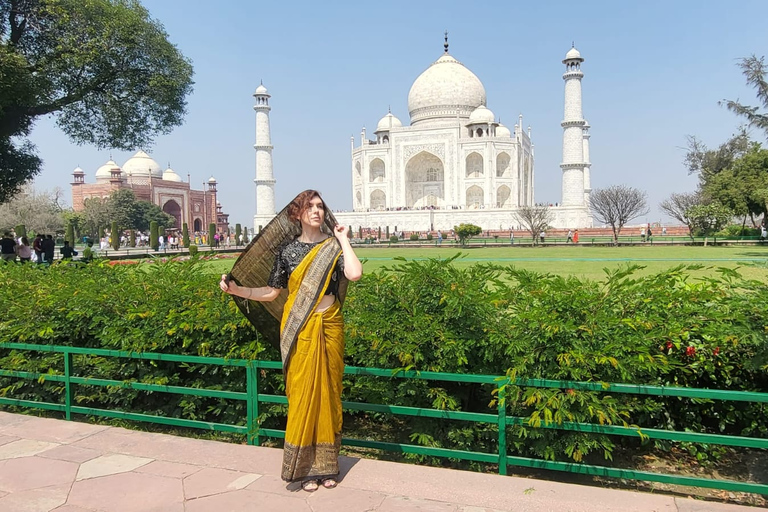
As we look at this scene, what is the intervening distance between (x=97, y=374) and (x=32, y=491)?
1.38 meters

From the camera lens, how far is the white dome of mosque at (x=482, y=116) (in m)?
48.4

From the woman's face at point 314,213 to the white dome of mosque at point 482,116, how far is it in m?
47.9

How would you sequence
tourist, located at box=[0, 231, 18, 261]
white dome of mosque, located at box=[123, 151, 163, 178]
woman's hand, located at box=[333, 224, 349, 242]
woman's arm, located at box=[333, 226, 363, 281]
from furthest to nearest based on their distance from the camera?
white dome of mosque, located at box=[123, 151, 163, 178]
tourist, located at box=[0, 231, 18, 261]
woman's hand, located at box=[333, 224, 349, 242]
woman's arm, located at box=[333, 226, 363, 281]

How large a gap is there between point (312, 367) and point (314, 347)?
0.09 meters

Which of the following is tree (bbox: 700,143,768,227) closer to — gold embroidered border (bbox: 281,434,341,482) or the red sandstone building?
gold embroidered border (bbox: 281,434,341,482)

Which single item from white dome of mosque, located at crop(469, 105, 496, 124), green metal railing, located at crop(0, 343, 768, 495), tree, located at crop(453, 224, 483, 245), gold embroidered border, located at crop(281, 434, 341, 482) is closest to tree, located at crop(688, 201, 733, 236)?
tree, located at crop(453, 224, 483, 245)

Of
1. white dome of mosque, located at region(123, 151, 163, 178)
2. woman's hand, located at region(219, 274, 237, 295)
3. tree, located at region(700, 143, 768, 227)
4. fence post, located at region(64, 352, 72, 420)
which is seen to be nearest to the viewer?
woman's hand, located at region(219, 274, 237, 295)

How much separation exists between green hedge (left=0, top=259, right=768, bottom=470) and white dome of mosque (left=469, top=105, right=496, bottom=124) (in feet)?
155

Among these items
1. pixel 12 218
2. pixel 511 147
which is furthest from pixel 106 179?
pixel 511 147

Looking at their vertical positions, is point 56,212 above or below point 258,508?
above

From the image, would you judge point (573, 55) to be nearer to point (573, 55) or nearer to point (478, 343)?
point (573, 55)

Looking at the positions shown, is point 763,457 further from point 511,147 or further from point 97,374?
point 511,147

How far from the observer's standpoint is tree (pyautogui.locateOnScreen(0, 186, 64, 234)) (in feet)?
124

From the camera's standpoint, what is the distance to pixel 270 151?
161ft
